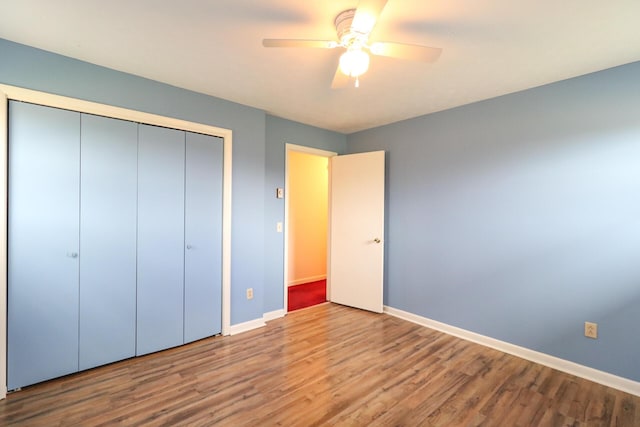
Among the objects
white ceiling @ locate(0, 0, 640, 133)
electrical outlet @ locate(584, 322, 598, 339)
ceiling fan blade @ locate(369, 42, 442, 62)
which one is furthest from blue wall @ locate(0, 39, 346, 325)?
electrical outlet @ locate(584, 322, 598, 339)

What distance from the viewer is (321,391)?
6.70 feet

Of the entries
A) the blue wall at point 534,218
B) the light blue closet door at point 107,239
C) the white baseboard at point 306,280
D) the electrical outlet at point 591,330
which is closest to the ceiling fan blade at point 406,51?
the blue wall at point 534,218

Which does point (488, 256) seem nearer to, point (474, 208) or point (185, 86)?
point (474, 208)

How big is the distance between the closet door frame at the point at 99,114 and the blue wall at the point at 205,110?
0.05 meters

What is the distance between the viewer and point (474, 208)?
9.51 feet

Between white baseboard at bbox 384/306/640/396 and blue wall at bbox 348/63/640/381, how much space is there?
5 centimetres

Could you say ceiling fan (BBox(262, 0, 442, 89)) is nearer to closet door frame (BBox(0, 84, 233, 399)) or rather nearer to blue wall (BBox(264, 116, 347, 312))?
closet door frame (BBox(0, 84, 233, 399))

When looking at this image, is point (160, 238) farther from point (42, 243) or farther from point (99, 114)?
point (99, 114)

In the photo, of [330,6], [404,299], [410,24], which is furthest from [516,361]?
[330,6]

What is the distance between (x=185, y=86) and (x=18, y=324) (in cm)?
220

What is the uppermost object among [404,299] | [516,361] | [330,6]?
[330,6]

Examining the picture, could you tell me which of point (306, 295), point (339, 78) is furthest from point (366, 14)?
point (306, 295)

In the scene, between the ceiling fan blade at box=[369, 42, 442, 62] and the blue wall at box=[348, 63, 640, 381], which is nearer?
the ceiling fan blade at box=[369, 42, 442, 62]

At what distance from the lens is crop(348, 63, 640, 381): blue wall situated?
213 centimetres
